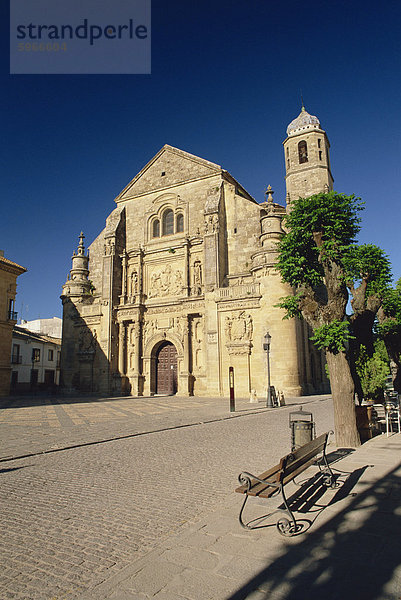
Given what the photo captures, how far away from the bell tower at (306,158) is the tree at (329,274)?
21.7m

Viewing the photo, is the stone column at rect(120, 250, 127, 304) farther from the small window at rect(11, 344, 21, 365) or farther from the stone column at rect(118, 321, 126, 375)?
the small window at rect(11, 344, 21, 365)

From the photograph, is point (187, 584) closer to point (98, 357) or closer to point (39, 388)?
point (98, 357)

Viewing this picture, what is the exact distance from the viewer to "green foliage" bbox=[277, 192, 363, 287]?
9984mm

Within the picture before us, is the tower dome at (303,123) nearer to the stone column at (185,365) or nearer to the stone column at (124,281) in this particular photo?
the stone column at (124,281)

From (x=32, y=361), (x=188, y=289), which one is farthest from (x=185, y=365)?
(x=32, y=361)

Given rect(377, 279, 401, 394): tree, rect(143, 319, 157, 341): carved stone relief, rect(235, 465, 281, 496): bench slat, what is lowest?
rect(235, 465, 281, 496): bench slat

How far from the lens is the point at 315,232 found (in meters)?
10.2

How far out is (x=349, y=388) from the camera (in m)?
8.88

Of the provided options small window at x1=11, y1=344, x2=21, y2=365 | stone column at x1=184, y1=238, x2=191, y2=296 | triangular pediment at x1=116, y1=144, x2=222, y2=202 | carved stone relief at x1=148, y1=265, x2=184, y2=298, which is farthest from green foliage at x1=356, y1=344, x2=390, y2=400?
small window at x1=11, y1=344, x2=21, y2=365

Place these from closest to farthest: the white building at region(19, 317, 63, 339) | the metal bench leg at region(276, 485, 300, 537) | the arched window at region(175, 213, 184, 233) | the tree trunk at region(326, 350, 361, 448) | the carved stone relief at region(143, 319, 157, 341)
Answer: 1. the metal bench leg at region(276, 485, 300, 537)
2. the tree trunk at region(326, 350, 361, 448)
3. the carved stone relief at region(143, 319, 157, 341)
4. the arched window at region(175, 213, 184, 233)
5. the white building at region(19, 317, 63, 339)

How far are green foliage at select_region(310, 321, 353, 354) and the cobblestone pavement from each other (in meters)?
2.48

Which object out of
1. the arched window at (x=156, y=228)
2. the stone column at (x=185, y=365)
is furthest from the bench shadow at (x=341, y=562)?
the arched window at (x=156, y=228)

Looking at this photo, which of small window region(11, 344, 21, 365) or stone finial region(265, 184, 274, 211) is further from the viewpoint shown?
small window region(11, 344, 21, 365)

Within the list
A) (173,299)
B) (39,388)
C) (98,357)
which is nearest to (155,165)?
(173,299)
